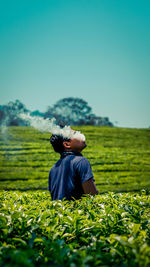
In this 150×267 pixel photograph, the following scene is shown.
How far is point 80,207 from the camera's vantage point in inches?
101

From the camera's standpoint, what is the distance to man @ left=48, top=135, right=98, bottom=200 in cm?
286

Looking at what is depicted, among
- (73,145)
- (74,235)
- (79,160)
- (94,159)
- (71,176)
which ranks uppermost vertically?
(73,145)

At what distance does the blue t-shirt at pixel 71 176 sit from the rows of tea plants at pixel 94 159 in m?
5.82

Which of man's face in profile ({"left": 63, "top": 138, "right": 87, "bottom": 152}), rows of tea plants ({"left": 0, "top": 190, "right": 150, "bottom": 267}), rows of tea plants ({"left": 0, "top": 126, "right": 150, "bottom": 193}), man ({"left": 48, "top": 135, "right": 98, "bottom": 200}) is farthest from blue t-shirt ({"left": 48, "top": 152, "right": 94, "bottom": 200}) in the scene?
rows of tea plants ({"left": 0, "top": 126, "right": 150, "bottom": 193})

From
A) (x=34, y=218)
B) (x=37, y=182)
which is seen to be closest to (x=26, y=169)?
(x=37, y=182)

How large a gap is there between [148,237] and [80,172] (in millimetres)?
1230

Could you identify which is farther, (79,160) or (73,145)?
(73,145)

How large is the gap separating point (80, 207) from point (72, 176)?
438 mm

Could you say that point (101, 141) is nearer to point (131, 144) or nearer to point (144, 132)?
point (131, 144)

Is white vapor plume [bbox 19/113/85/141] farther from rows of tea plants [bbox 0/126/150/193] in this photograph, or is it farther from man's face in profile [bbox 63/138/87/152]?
rows of tea plants [bbox 0/126/150/193]

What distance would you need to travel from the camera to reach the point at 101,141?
1588 centimetres

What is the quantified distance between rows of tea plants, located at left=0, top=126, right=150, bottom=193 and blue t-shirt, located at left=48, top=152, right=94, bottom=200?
5.82m

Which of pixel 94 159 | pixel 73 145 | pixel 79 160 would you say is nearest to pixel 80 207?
pixel 79 160

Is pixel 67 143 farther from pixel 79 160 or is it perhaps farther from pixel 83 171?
pixel 83 171
